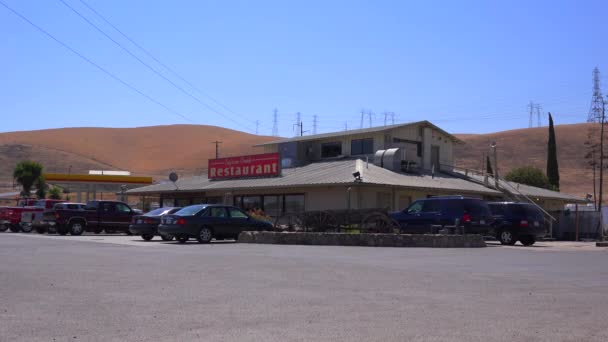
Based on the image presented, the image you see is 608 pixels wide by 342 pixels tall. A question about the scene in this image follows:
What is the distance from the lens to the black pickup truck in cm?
3128

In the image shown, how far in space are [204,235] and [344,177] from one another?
10.3m

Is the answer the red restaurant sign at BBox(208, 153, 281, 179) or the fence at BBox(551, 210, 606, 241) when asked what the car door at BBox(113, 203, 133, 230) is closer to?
the red restaurant sign at BBox(208, 153, 281, 179)

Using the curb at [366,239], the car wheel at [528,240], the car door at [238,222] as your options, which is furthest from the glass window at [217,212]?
the car wheel at [528,240]

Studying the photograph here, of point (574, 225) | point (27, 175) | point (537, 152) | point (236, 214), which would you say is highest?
point (537, 152)

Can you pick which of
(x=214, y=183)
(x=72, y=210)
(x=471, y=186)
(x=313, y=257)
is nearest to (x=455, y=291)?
(x=313, y=257)

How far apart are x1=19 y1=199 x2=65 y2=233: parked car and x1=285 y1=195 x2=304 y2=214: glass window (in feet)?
39.0

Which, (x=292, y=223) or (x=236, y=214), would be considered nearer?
(x=236, y=214)

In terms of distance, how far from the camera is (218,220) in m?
25.2

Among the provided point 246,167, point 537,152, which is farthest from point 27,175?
point 537,152

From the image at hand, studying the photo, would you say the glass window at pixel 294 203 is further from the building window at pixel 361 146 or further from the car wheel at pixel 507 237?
the car wheel at pixel 507 237

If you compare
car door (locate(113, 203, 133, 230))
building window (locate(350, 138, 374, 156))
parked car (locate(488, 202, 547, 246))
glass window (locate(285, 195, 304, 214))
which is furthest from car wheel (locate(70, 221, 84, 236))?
parked car (locate(488, 202, 547, 246))

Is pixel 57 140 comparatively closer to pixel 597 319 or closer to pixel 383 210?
pixel 383 210

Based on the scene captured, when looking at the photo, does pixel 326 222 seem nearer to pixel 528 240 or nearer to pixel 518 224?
pixel 518 224

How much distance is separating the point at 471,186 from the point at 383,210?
1342 cm
